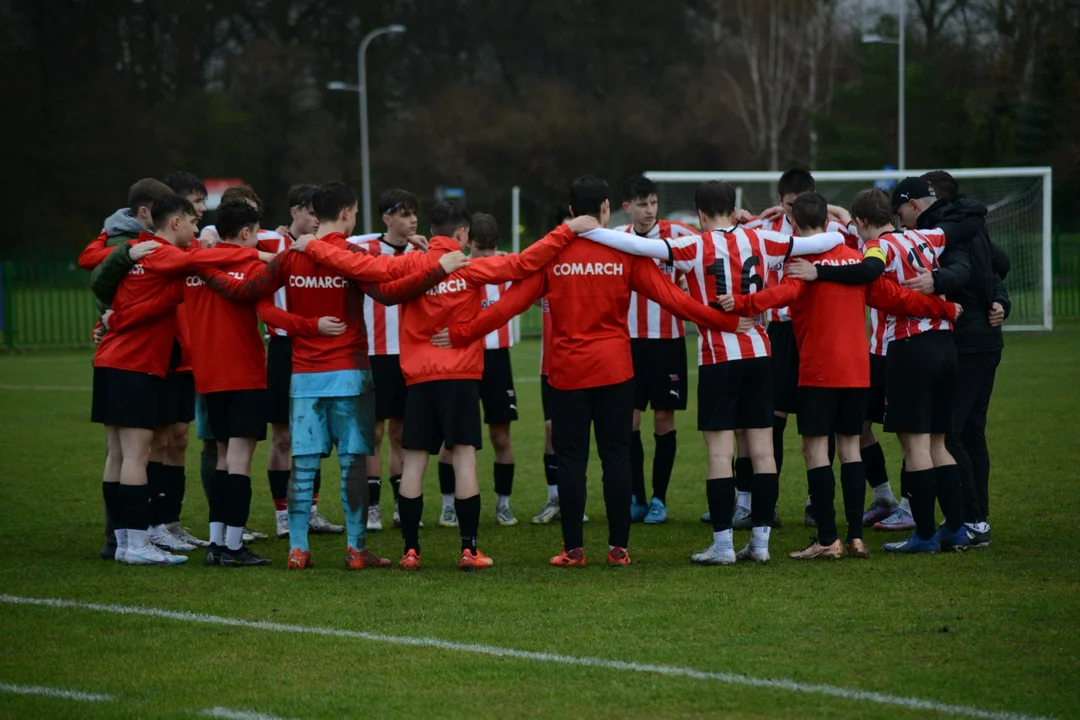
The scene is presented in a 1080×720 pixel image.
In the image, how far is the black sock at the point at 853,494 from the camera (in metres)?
7.92

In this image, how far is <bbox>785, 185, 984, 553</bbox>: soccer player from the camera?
26.0 ft

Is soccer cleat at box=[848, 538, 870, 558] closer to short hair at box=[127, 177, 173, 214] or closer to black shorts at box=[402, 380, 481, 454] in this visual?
black shorts at box=[402, 380, 481, 454]

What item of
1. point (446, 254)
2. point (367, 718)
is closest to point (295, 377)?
point (446, 254)

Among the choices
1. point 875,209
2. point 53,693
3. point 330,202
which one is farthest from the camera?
point 875,209

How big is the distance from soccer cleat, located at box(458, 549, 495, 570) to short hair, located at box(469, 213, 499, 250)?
2532 mm

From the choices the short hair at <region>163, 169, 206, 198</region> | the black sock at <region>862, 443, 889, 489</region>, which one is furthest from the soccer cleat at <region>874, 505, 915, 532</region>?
the short hair at <region>163, 169, 206, 198</region>

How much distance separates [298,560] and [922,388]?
387 cm

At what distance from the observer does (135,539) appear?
8242mm

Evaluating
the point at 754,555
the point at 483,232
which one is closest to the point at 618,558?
the point at 754,555

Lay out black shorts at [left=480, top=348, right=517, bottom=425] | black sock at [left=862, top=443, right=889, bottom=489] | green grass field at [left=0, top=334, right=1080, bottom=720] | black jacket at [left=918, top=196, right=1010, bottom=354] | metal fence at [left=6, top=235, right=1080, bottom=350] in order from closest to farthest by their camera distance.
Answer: green grass field at [left=0, top=334, right=1080, bottom=720]
black jacket at [left=918, top=196, right=1010, bottom=354]
black sock at [left=862, top=443, right=889, bottom=489]
black shorts at [left=480, top=348, right=517, bottom=425]
metal fence at [left=6, top=235, right=1080, bottom=350]

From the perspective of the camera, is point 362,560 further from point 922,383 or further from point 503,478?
point 922,383

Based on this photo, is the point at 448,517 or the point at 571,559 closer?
the point at 571,559

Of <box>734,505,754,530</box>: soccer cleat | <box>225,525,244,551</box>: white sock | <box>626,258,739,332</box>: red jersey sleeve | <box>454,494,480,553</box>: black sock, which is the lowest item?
<box>734,505,754,530</box>: soccer cleat

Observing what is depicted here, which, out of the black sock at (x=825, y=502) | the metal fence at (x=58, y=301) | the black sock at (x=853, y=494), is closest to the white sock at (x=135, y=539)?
the black sock at (x=825, y=502)
